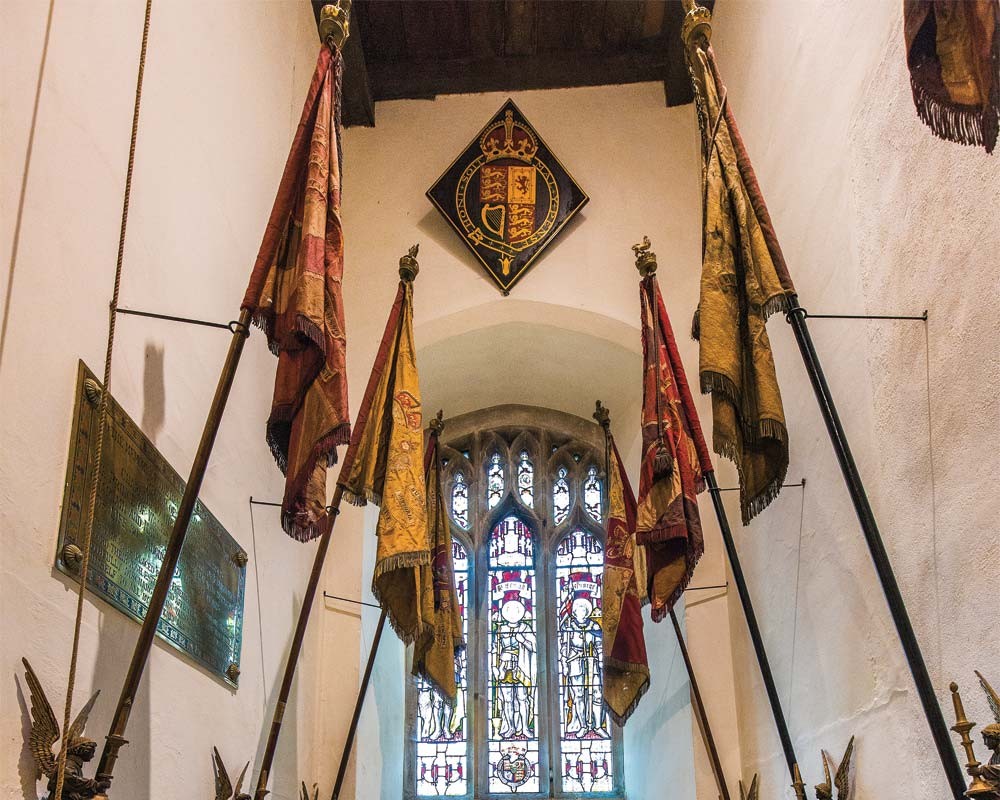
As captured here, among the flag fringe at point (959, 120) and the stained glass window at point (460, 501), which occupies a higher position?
the stained glass window at point (460, 501)

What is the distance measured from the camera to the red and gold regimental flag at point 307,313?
9.94ft

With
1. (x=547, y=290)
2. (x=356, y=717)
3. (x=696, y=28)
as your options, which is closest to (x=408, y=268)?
(x=547, y=290)

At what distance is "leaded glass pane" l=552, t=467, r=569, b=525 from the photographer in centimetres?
649

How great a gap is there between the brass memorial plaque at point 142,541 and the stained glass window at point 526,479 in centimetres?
297

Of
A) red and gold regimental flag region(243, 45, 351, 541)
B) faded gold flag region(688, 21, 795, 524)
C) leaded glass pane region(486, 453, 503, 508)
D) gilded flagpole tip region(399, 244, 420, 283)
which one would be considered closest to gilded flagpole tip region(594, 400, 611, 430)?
leaded glass pane region(486, 453, 503, 508)

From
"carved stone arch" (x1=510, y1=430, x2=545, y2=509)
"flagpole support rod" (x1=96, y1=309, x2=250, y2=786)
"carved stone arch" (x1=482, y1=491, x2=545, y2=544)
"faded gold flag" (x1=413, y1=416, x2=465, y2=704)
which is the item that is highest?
"carved stone arch" (x1=510, y1=430, x2=545, y2=509)

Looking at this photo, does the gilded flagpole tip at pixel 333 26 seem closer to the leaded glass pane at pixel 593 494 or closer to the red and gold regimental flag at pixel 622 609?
the red and gold regimental flag at pixel 622 609

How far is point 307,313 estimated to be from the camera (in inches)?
117

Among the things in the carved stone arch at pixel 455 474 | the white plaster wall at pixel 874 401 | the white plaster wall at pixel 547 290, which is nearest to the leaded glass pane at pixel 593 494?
the white plaster wall at pixel 547 290

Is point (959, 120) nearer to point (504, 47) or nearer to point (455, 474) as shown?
point (504, 47)

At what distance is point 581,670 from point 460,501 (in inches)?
46.3

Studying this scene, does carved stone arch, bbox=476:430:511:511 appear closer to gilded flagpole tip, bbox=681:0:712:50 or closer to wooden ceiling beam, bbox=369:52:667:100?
wooden ceiling beam, bbox=369:52:667:100

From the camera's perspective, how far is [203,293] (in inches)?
142

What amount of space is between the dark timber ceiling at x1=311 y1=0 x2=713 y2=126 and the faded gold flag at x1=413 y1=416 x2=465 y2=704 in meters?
1.91
